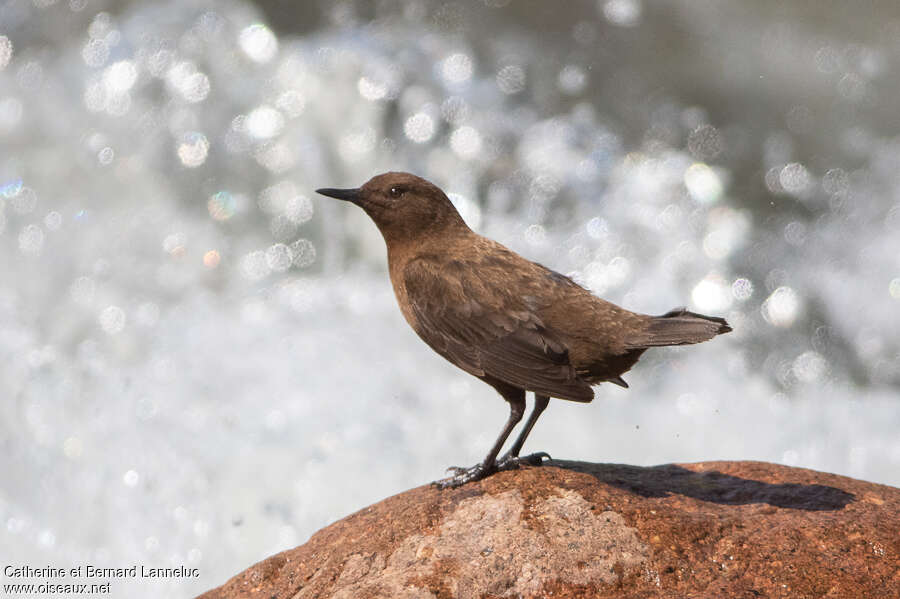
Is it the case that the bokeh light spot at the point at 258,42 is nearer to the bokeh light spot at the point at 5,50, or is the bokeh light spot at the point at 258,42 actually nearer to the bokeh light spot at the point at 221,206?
the bokeh light spot at the point at 221,206

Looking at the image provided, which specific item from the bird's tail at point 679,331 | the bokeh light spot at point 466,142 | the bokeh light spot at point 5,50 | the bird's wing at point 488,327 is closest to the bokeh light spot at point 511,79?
the bokeh light spot at point 466,142

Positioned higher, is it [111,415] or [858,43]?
[858,43]

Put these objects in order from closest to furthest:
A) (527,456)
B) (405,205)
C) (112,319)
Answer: (527,456)
(405,205)
(112,319)

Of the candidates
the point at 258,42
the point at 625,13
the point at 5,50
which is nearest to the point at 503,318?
the point at 258,42

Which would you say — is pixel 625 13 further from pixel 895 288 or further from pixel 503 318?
pixel 503 318

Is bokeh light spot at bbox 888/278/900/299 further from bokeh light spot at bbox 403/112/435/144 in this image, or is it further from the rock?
the rock

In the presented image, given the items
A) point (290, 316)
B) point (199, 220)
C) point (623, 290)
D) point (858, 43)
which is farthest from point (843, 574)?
point (858, 43)

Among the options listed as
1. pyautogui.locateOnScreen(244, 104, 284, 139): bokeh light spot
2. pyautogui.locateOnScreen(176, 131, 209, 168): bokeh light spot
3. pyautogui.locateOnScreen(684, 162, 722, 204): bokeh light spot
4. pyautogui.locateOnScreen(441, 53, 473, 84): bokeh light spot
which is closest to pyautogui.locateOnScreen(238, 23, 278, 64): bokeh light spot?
pyautogui.locateOnScreen(244, 104, 284, 139): bokeh light spot

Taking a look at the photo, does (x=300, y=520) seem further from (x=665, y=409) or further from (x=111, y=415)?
(x=665, y=409)
